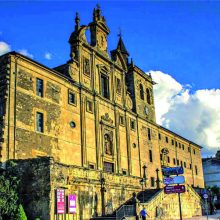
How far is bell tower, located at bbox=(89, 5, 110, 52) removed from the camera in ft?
141

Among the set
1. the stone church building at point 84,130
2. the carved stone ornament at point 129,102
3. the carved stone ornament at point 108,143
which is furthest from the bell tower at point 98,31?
the carved stone ornament at point 108,143

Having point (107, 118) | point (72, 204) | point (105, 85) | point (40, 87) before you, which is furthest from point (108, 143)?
point (72, 204)

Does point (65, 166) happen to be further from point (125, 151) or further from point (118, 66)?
point (118, 66)

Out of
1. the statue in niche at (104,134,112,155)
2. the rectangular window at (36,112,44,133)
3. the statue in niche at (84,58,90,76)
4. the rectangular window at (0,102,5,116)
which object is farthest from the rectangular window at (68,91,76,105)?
the rectangular window at (0,102,5,116)

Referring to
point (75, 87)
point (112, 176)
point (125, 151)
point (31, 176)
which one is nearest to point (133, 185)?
point (112, 176)

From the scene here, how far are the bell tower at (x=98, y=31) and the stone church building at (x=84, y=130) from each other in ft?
0.41

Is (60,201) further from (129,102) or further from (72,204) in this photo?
(129,102)

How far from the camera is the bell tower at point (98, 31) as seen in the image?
141ft

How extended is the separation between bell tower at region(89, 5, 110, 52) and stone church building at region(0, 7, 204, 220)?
0.41 ft

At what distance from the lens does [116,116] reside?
4250 centimetres

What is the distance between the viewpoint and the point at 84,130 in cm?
3597

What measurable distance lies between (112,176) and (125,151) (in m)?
10.7

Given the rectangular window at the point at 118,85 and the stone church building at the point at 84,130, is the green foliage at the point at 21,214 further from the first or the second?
the rectangular window at the point at 118,85

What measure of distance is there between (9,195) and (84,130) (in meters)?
12.8
